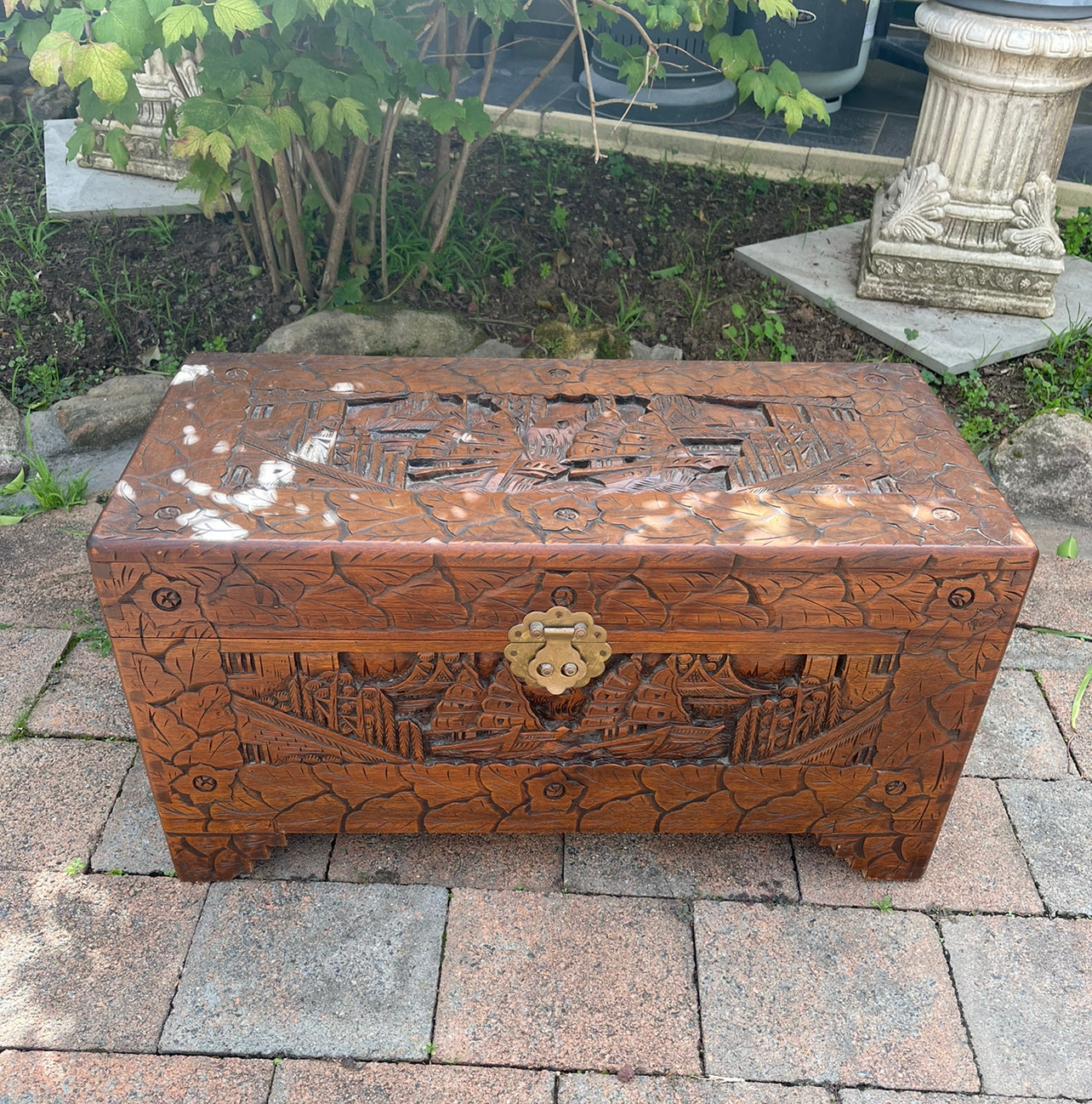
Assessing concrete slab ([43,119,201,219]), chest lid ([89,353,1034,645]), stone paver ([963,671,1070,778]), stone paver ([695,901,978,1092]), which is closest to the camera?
chest lid ([89,353,1034,645])

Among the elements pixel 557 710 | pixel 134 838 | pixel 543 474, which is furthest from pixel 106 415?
pixel 557 710

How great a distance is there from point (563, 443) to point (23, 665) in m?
1.48

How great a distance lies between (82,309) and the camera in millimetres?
3330

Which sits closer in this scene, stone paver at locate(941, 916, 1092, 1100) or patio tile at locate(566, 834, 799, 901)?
stone paver at locate(941, 916, 1092, 1100)

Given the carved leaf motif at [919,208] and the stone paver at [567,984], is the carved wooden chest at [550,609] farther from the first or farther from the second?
the carved leaf motif at [919,208]

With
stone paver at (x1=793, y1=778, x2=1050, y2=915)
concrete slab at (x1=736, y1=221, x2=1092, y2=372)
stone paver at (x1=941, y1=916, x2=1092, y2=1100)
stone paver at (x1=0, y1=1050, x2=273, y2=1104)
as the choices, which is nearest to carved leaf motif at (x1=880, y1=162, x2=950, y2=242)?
concrete slab at (x1=736, y1=221, x2=1092, y2=372)

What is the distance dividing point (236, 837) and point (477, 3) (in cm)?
198

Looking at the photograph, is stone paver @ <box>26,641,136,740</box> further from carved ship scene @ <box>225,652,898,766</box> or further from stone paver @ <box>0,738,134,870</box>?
carved ship scene @ <box>225,652,898,766</box>

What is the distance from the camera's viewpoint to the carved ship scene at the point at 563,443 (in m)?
1.71

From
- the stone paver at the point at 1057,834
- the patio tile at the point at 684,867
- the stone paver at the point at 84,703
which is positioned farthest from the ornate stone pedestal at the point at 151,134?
the stone paver at the point at 1057,834

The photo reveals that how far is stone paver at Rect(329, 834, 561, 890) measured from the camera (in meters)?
1.91

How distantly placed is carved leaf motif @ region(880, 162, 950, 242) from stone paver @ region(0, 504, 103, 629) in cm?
270

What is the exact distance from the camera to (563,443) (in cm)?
182

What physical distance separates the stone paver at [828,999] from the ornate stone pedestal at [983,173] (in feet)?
7.44
